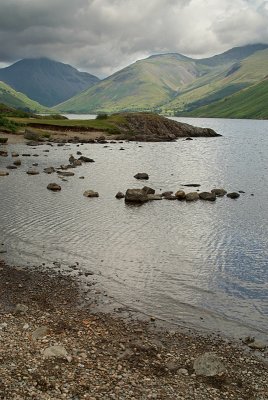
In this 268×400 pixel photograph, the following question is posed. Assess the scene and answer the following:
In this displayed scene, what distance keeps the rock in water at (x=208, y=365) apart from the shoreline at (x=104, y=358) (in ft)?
0.69

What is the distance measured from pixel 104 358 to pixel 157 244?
808 inches

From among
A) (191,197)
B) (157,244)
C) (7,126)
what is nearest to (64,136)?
(7,126)

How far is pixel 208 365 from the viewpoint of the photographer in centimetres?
1892

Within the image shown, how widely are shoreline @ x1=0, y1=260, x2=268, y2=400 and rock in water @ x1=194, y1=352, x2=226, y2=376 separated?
209mm

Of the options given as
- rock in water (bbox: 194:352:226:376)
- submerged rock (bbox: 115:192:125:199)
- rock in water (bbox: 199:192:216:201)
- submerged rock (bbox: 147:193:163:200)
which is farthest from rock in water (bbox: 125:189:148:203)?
rock in water (bbox: 194:352:226:376)

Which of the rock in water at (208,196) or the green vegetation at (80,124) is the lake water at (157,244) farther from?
the green vegetation at (80,124)

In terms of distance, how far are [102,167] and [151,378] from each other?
258 ft

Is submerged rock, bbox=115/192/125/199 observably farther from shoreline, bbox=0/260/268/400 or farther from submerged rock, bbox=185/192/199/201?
shoreline, bbox=0/260/268/400

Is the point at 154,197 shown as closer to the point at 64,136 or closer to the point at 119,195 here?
the point at 119,195

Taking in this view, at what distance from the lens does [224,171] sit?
96250 millimetres

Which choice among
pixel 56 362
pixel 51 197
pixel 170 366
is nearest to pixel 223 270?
pixel 170 366

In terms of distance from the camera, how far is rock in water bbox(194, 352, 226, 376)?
1866cm

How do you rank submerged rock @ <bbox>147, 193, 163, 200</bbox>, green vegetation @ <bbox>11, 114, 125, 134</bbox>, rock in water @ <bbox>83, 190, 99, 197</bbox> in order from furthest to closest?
1. green vegetation @ <bbox>11, 114, 125, 134</bbox>
2. submerged rock @ <bbox>147, 193, 163, 200</bbox>
3. rock in water @ <bbox>83, 190, 99, 197</bbox>

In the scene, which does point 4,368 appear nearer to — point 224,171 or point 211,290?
point 211,290
